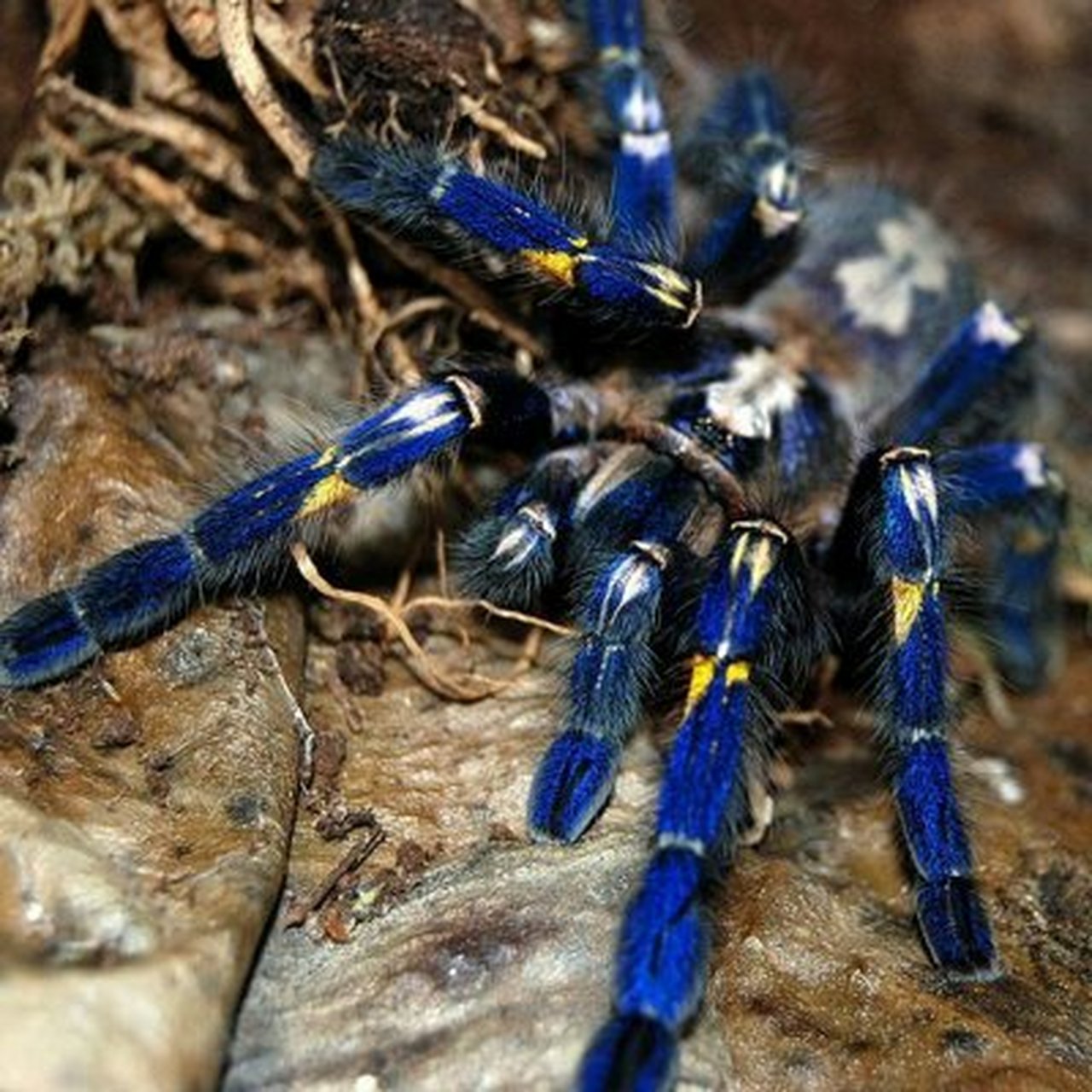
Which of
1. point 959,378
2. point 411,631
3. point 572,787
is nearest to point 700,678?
point 572,787

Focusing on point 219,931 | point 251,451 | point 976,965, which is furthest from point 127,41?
point 976,965

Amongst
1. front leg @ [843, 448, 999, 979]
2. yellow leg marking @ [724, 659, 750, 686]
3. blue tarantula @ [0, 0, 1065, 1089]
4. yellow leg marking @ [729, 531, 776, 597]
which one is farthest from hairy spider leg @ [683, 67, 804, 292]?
yellow leg marking @ [724, 659, 750, 686]

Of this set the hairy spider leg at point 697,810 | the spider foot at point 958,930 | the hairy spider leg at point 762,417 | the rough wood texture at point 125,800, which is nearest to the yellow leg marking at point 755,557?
the hairy spider leg at point 697,810

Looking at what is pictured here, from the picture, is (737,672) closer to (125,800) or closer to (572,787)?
(572,787)

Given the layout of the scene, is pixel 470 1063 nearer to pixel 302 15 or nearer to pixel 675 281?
pixel 675 281

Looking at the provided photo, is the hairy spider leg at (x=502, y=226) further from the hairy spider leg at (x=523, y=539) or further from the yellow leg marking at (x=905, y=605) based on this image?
the yellow leg marking at (x=905, y=605)

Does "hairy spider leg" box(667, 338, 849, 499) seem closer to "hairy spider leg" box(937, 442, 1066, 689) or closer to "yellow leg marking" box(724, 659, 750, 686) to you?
"hairy spider leg" box(937, 442, 1066, 689)
